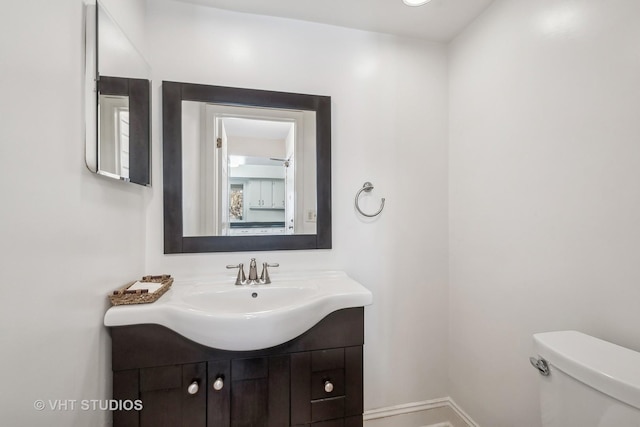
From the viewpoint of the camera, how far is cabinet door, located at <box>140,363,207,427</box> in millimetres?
966

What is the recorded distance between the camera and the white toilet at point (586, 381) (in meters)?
0.64

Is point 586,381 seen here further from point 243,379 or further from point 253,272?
point 253,272

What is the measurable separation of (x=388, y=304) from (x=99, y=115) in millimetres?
1564

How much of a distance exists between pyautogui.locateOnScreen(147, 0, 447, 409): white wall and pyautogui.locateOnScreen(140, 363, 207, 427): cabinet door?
0.46 meters

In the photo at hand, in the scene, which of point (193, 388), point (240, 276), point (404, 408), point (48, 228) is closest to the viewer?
point (48, 228)

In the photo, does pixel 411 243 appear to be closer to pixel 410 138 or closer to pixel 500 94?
pixel 410 138

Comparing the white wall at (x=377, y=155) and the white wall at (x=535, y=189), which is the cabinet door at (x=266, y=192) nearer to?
the white wall at (x=377, y=155)

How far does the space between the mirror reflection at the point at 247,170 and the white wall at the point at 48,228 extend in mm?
447

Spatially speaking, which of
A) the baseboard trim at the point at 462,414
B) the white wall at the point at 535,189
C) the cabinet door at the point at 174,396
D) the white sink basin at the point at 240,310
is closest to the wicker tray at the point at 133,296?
the white sink basin at the point at 240,310

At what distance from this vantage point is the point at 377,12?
1.38 m

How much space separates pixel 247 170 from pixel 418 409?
5.54 ft

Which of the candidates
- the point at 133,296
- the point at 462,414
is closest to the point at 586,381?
the point at 462,414

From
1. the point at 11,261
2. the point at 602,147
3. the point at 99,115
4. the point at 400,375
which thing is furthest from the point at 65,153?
the point at 400,375

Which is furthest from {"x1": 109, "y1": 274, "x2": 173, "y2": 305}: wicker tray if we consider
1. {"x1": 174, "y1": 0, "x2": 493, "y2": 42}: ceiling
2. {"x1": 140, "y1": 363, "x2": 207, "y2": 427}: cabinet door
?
{"x1": 174, "y1": 0, "x2": 493, "y2": 42}: ceiling
